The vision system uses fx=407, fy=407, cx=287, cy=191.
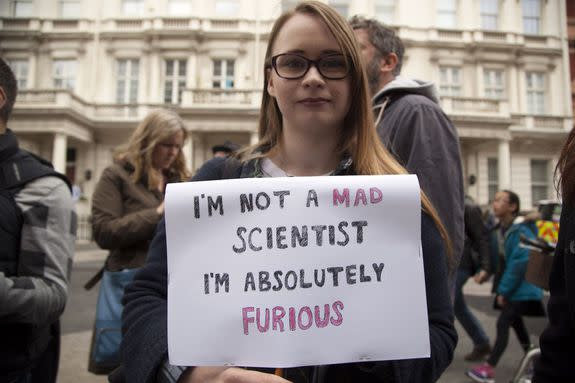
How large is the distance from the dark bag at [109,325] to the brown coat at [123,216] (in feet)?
0.29

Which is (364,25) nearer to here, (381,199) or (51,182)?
(381,199)

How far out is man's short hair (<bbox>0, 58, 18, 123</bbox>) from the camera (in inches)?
71.7

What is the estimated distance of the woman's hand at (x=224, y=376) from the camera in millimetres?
911

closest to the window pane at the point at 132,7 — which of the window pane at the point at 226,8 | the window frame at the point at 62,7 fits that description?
the window frame at the point at 62,7

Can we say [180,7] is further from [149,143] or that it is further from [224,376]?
[224,376]

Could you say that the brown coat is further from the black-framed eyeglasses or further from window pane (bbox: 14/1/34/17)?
window pane (bbox: 14/1/34/17)

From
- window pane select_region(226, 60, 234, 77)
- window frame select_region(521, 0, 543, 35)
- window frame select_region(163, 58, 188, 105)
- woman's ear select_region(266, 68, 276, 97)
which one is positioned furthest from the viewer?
window frame select_region(521, 0, 543, 35)

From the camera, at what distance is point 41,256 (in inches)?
67.6

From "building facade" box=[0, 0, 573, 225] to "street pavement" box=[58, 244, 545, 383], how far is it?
44.6ft

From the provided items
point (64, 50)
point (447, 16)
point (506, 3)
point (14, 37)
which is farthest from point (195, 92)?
point (506, 3)

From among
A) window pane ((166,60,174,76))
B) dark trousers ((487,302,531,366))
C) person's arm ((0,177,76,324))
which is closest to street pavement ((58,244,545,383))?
dark trousers ((487,302,531,366))

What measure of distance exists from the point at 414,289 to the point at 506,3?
26.9 metres

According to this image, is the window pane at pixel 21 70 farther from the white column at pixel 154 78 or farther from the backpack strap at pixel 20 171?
the backpack strap at pixel 20 171

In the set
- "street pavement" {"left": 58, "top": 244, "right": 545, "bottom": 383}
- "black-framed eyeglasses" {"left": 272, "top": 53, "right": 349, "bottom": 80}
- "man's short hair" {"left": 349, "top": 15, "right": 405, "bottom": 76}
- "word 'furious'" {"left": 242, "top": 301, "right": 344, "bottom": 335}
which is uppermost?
"man's short hair" {"left": 349, "top": 15, "right": 405, "bottom": 76}
